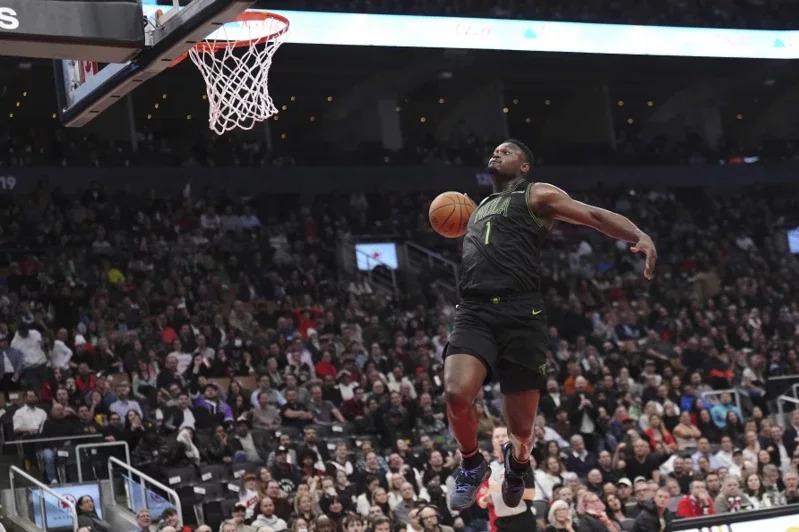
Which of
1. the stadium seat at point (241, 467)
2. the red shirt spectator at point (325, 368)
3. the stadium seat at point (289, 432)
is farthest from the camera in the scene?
the red shirt spectator at point (325, 368)

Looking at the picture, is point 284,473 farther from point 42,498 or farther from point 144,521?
point 42,498

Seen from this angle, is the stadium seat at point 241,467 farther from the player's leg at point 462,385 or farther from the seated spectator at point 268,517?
the player's leg at point 462,385

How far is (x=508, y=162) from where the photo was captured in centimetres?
676

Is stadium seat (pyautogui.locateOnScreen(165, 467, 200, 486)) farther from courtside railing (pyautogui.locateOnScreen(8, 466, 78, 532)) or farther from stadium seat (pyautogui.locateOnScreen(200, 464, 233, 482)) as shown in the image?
courtside railing (pyautogui.locateOnScreen(8, 466, 78, 532))

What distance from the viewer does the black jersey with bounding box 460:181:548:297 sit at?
658 centimetres

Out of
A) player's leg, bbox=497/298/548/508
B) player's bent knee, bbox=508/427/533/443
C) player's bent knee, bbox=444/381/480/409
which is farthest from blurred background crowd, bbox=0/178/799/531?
player's bent knee, bbox=444/381/480/409

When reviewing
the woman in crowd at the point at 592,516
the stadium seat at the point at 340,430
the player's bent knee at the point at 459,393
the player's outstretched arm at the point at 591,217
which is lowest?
the woman in crowd at the point at 592,516

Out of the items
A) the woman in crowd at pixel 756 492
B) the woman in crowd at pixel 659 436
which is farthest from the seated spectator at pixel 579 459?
the woman in crowd at pixel 756 492

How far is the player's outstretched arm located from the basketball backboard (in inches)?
76.4

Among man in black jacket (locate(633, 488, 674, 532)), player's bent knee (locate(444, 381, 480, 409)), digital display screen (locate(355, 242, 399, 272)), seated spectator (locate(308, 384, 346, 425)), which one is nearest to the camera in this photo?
player's bent knee (locate(444, 381, 480, 409))

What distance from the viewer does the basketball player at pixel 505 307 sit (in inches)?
256

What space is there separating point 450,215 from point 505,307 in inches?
33.3

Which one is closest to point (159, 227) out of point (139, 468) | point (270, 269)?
point (270, 269)

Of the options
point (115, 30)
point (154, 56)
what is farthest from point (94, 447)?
point (115, 30)
